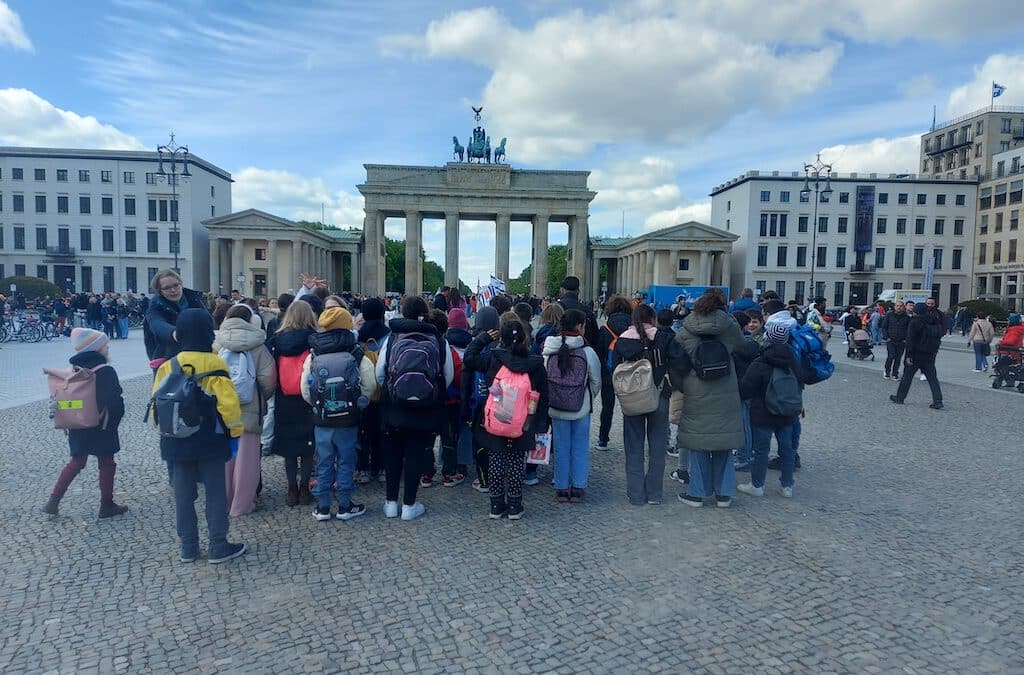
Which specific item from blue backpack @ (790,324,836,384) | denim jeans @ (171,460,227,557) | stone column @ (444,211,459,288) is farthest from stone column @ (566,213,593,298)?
denim jeans @ (171,460,227,557)

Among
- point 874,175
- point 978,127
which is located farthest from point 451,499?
point 978,127

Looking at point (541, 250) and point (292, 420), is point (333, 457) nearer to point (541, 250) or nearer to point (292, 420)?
point (292, 420)

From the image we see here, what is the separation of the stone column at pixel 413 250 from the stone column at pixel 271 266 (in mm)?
13033

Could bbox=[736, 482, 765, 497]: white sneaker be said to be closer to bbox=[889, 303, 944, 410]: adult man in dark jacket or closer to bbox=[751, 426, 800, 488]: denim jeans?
bbox=[751, 426, 800, 488]: denim jeans

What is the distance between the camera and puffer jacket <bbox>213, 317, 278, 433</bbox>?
5727 mm

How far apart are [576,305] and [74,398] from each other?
586cm

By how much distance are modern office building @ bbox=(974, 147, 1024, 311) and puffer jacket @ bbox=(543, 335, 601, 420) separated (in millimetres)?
76139

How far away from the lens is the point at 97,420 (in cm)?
574

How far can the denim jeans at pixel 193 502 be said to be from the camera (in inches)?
195

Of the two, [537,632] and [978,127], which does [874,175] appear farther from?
[537,632]

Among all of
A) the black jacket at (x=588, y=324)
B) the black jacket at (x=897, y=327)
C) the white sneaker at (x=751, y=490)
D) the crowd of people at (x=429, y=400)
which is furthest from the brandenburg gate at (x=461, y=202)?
the crowd of people at (x=429, y=400)

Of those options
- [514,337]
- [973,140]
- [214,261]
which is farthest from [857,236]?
[514,337]

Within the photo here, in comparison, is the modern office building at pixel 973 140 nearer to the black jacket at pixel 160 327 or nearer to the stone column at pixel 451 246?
the stone column at pixel 451 246

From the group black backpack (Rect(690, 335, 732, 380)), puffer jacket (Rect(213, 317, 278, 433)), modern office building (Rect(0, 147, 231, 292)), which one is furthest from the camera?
modern office building (Rect(0, 147, 231, 292))
